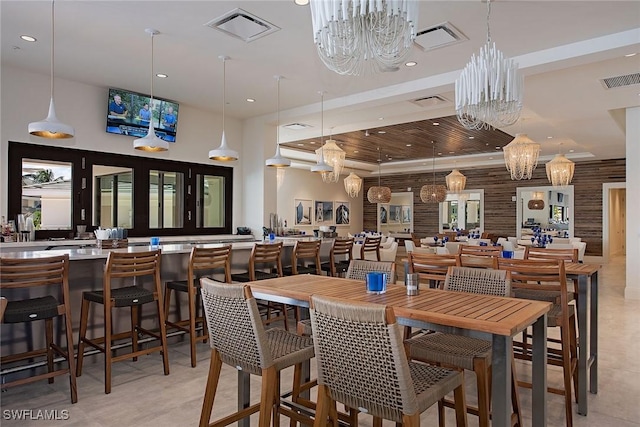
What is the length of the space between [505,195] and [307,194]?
6.62 m

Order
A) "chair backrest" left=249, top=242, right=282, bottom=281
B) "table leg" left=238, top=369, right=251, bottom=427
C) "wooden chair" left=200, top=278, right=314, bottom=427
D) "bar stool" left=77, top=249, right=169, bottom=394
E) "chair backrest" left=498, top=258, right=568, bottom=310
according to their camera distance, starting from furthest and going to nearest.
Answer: "chair backrest" left=249, top=242, right=282, bottom=281, "bar stool" left=77, top=249, right=169, bottom=394, "chair backrest" left=498, top=258, right=568, bottom=310, "table leg" left=238, top=369, right=251, bottom=427, "wooden chair" left=200, top=278, right=314, bottom=427

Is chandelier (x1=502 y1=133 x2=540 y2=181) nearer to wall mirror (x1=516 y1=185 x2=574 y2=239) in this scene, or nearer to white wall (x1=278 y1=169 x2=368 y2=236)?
wall mirror (x1=516 y1=185 x2=574 y2=239)

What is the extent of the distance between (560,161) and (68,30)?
9.15 meters

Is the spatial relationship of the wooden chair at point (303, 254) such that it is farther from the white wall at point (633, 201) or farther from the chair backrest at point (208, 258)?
the white wall at point (633, 201)

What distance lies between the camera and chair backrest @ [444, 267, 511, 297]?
2.78 m

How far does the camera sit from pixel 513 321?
1.84 m

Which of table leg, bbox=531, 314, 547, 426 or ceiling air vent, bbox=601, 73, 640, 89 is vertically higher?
ceiling air vent, bbox=601, 73, 640, 89

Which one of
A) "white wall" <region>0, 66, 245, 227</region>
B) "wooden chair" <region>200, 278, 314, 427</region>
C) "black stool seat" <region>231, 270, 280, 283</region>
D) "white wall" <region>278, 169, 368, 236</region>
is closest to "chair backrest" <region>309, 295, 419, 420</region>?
"wooden chair" <region>200, 278, 314, 427</region>

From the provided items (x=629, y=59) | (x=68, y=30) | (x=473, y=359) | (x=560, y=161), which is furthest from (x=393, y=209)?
(x=473, y=359)

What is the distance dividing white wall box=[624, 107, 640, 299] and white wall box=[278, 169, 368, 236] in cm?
846

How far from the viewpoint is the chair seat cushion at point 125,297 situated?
3.37m

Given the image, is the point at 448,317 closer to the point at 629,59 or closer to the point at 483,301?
the point at 483,301

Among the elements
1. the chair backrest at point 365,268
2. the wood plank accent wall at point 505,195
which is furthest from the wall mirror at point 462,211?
the chair backrest at point 365,268

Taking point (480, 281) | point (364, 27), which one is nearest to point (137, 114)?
point (364, 27)
